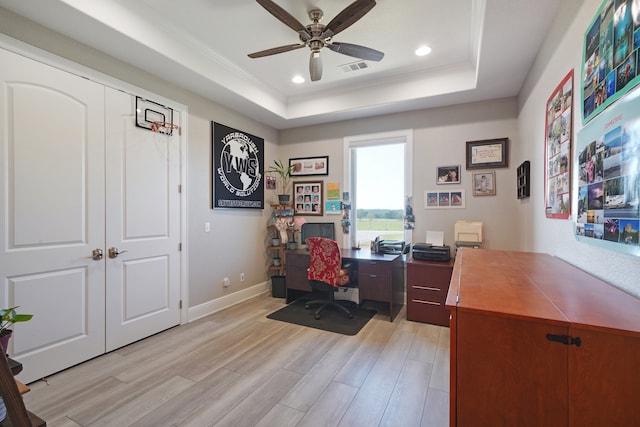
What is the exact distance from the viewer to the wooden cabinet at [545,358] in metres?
0.79

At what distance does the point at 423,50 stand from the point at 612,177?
235 cm

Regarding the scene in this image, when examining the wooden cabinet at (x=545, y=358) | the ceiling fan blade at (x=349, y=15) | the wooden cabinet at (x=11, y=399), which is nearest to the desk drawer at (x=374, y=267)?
the wooden cabinet at (x=545, y=358)

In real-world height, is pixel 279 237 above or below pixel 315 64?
below

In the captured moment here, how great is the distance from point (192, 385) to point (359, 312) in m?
2.07

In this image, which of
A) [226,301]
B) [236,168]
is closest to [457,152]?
[236,168]

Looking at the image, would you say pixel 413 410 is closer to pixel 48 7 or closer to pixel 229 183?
pixel 229 183

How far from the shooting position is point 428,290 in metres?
3.22

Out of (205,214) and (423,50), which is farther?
(205,214)

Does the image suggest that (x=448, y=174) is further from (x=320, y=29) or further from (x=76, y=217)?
(x=76, y=217)

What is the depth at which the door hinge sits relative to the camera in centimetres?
83

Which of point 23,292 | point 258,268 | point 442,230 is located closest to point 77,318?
point 23,292

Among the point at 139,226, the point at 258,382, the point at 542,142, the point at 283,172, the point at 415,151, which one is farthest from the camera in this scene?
the point at 283,172

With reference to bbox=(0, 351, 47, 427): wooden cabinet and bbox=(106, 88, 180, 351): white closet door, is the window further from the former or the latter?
bbox=(0, 351, 47, 427): wooden cabinet

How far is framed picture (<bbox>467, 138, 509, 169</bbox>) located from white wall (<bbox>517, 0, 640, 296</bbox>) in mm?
317
